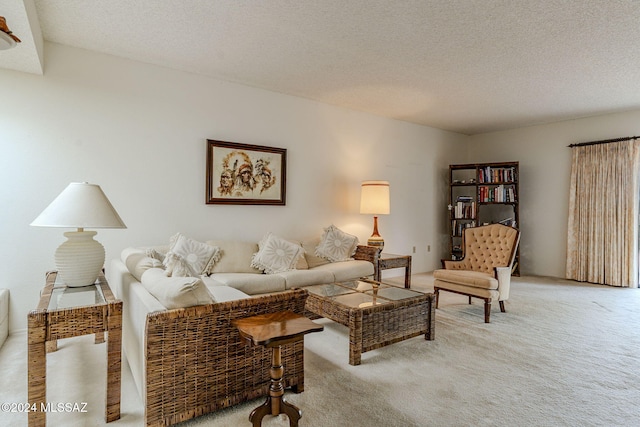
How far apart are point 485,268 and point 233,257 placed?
291cm

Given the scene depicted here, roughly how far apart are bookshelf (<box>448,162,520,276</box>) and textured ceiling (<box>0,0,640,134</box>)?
170 centimetres

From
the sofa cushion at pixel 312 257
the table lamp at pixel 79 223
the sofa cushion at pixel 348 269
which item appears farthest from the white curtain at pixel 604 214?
the table lamp at pixel 79 223

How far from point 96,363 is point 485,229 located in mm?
4144

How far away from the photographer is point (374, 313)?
2.56 m

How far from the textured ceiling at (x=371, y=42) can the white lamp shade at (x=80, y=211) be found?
3.95 ft

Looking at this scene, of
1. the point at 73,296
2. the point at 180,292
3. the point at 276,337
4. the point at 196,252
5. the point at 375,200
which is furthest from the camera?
the point at 375,200

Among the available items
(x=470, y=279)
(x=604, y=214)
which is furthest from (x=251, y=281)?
(x=604, y=214)

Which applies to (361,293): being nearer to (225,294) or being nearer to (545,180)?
(225,294)

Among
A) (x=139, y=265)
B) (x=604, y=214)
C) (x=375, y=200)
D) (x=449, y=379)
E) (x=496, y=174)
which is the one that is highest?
(x=496, y=174)

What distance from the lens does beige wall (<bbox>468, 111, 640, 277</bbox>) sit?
5.50 m

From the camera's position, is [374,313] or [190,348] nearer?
[190,348]

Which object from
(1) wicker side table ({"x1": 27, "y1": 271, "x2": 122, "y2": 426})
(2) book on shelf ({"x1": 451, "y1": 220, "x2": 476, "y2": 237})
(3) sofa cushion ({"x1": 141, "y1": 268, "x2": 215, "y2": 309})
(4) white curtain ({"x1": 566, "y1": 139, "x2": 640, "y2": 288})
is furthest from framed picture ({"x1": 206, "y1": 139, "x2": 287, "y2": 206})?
(4) white curtain ({"x1": 566, "y1": 139, "x2": 640, "y2": 288})

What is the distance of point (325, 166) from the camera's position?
15.7 ft

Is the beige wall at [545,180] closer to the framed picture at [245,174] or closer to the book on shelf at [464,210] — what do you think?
the book on shelf at [464,210]
